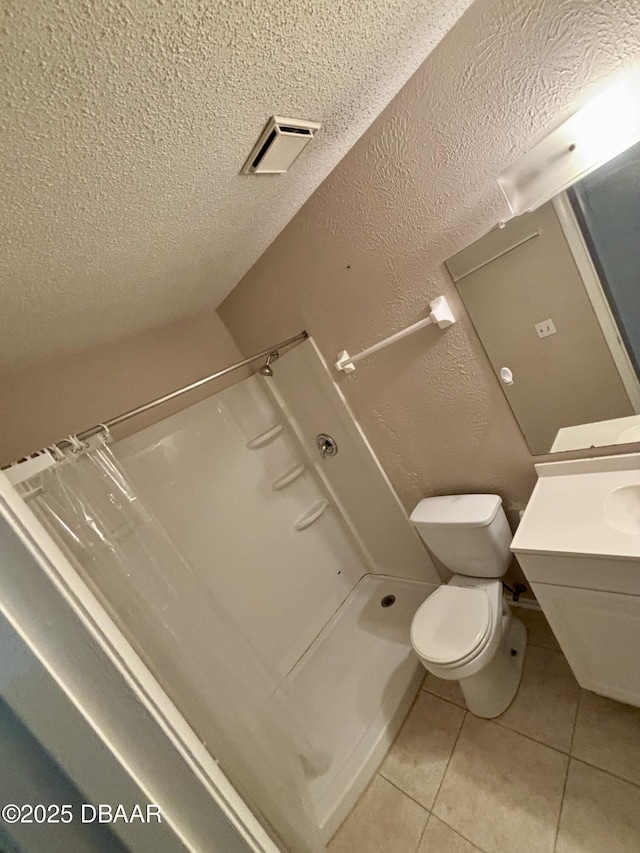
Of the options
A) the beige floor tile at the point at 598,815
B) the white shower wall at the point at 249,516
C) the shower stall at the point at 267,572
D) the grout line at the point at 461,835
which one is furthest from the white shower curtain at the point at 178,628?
the beige floor tile at the point at 598,815

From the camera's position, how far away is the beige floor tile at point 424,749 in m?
1.37

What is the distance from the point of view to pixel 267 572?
2051 mm

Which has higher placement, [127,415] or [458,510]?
[127,415]

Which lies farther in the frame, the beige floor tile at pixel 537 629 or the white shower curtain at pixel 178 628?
the beige floor tile at pixel 537 629

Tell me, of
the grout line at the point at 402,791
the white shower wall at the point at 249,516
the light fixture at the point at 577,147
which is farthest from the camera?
the white shower wall at the point at 249,516

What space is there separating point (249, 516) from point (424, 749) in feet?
4.23

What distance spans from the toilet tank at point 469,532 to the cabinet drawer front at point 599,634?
32 cm

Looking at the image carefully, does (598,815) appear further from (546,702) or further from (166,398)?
(166,398)

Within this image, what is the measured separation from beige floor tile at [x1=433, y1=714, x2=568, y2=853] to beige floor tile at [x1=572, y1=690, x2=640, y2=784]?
10 centimetres

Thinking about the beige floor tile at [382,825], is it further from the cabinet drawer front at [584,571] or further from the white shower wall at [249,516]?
the cabinet drawer front at [584,571]

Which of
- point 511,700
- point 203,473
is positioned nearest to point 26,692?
point 203,473

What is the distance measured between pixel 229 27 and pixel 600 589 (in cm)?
154

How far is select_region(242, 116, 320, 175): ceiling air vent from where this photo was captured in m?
0.91

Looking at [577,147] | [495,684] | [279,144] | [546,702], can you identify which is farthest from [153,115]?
[546,702]
